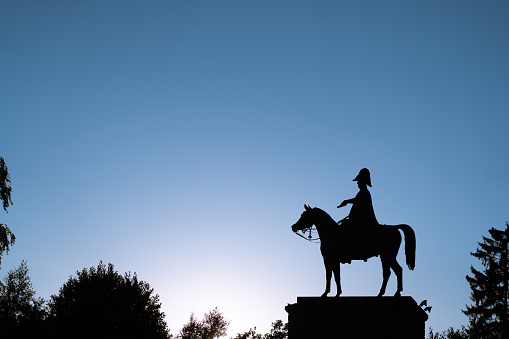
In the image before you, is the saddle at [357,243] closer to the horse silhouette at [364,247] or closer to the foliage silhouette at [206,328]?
the horse silhouette at [364,247]

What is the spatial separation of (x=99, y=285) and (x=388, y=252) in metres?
35.5

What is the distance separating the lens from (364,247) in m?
14.9

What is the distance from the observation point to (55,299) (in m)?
43.1

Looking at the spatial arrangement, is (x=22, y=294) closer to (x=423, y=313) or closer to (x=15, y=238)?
(x=15, y=238)

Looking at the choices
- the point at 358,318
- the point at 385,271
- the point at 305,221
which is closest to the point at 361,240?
the point at 385,271

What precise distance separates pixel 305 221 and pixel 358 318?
141 inches

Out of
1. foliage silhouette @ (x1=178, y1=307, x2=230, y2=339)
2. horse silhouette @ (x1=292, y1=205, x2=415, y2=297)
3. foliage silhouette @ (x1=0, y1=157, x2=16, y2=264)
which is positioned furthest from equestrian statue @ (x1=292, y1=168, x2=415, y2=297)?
foliage silhouette @ (x1=178, y1=307, x2=230, y2=339)

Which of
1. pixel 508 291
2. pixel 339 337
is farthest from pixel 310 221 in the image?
pixel 508 291

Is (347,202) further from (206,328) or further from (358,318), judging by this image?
(206,328)

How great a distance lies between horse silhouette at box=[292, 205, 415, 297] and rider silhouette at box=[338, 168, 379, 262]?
3cm

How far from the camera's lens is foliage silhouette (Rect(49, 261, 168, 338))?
40.9 m

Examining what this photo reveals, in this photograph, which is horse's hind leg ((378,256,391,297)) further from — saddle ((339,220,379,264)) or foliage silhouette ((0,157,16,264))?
foliage silhouette ((0,157,16,264))

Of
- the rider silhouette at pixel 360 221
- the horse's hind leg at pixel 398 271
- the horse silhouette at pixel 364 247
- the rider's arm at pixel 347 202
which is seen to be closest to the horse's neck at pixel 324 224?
the horse silhouette at pixel 364 247

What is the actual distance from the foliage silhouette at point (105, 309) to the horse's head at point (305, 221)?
100 feet
